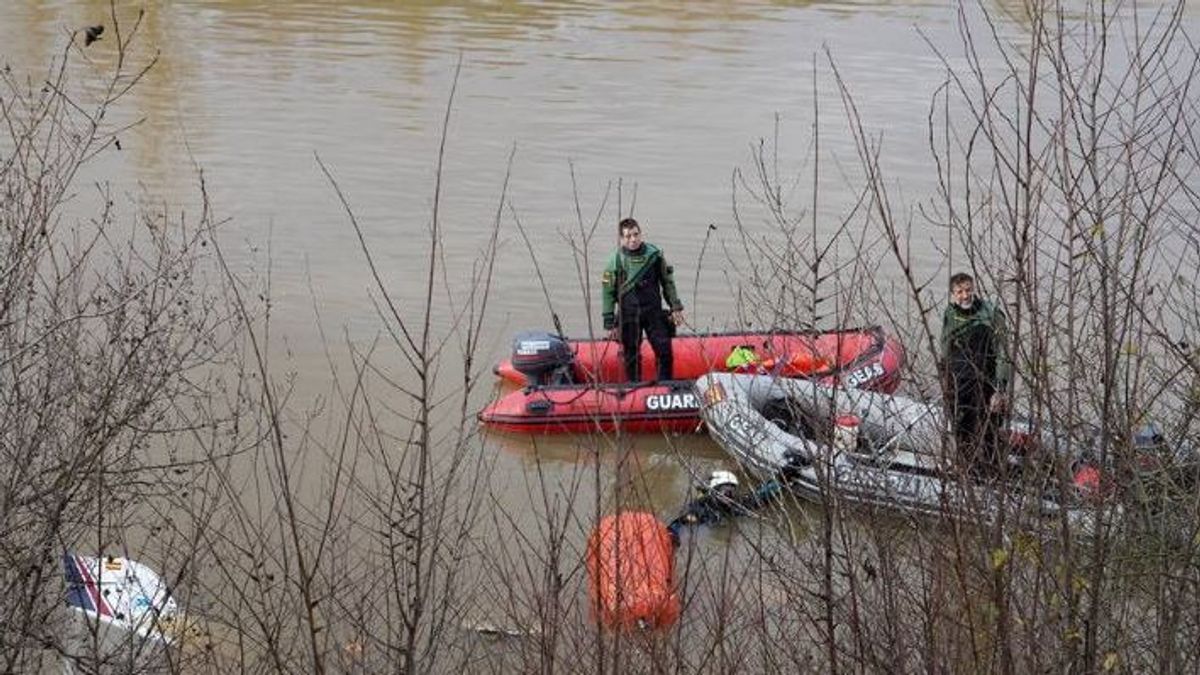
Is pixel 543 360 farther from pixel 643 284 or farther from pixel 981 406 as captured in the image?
pixel 981 406

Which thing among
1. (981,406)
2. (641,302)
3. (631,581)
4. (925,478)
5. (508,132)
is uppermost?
(981,406)

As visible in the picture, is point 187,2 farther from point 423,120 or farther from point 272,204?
point 272,204

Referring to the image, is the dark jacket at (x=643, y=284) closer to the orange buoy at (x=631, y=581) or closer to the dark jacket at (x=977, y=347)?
the dark jacket at (x=977, y=347)

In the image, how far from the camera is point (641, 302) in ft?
35.8

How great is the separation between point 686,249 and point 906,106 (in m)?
7.71

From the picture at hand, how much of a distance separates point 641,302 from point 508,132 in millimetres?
9432

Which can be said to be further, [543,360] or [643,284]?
[543,360]

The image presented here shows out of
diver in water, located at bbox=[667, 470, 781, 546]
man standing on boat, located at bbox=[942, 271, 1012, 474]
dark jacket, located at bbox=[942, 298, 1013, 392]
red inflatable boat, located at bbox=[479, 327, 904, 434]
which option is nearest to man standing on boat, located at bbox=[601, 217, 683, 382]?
red inflatable boat, located at bbox=[479, 327, 904, 434]

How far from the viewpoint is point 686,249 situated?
1504 cm

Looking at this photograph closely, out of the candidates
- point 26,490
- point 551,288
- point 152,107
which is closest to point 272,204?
point 551,288

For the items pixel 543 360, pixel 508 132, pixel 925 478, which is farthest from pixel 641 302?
pixel 508 132

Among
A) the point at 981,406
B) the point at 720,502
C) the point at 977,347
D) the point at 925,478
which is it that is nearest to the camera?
the point at 981,406

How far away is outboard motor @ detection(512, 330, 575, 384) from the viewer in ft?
37.1

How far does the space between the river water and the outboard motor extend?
25.9 inches
